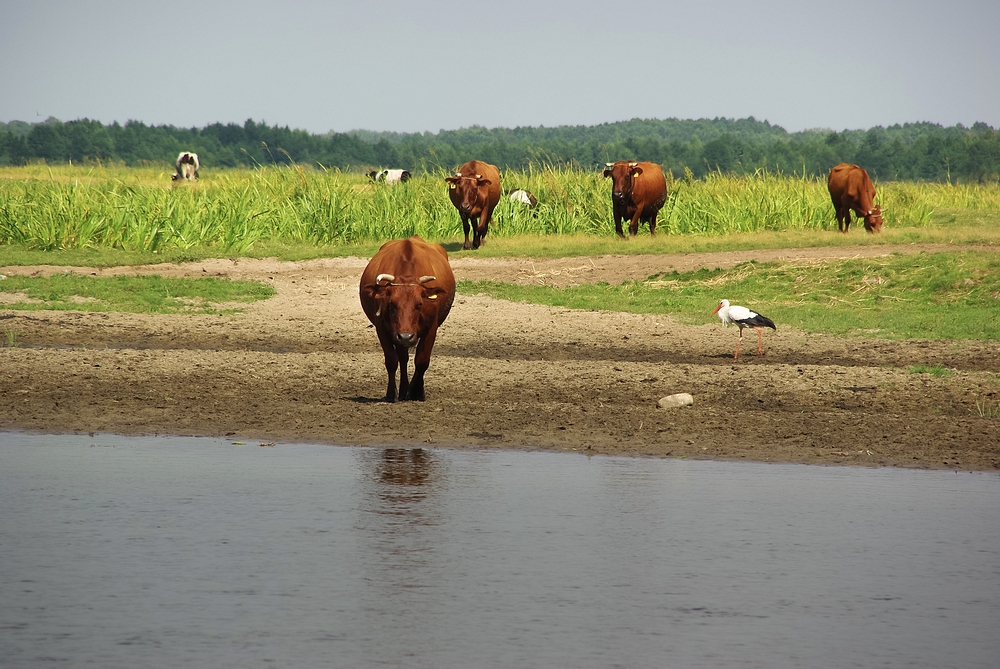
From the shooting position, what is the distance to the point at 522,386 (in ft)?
36.8

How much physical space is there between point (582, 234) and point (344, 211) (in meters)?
4.97

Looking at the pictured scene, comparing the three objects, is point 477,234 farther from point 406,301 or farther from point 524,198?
point 406,301

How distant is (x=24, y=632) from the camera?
17.0 feet

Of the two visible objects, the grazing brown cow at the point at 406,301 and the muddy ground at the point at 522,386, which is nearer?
the muddy ground at the point at 522,386

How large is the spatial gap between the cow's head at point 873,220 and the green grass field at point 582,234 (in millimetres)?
347

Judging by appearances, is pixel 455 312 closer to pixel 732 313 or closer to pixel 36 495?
pixel 732 313

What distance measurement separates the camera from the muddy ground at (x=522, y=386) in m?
9.44

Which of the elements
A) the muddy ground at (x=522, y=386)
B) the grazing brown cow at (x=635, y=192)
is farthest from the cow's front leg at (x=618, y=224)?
the muddy ground at (x=522, y=386)

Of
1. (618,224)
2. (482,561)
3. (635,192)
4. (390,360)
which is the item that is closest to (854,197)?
(635,192)

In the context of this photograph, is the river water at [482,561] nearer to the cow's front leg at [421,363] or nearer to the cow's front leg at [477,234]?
the cow's front leg at [421,363]

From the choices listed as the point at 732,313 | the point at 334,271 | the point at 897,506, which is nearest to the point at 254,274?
the point at 334,271

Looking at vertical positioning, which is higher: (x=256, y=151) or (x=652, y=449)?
(x=256, y=151)

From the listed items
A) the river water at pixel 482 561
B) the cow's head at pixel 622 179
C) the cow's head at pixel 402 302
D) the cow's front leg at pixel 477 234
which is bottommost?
the river water at pixel 482 561

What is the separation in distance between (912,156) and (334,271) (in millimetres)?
72469
